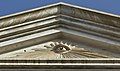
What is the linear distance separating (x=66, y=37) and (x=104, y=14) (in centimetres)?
113

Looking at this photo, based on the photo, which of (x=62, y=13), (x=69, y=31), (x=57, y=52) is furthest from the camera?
(x=62, y=13)

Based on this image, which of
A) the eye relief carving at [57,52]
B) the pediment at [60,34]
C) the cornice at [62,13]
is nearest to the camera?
the eye relief carving at [57,52]

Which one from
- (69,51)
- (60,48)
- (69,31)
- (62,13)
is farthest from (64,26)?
(69,51)

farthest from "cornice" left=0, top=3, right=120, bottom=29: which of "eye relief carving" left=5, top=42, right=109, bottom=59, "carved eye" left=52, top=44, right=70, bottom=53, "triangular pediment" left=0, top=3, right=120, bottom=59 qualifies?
"carved eye" left=52, top=44, right=70, bottom=53

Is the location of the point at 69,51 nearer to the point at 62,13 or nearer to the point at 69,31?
the point at 69,31

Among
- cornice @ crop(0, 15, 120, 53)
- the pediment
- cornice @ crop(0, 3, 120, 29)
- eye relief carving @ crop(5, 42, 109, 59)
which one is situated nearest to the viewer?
eye relief carving @ crop(5, 42, 109, 59)

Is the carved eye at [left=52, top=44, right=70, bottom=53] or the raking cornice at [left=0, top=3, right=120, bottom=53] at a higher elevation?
the raking cornice at [left=0, top=3, right=120, bottom=53]

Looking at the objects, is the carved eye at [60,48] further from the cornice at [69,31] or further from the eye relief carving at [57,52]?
the cornice at [69,31]

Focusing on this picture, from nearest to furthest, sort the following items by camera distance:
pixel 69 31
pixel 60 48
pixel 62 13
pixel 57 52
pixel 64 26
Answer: pixel 57 52, pixel 60 48, pixel 69 31, pixel 64 26, pixel 62 13

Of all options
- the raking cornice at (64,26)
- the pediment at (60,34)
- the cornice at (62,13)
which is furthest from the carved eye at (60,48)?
the cornice at (62,13)

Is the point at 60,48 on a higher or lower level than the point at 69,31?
lower

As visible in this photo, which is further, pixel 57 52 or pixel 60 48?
pixel 60 48

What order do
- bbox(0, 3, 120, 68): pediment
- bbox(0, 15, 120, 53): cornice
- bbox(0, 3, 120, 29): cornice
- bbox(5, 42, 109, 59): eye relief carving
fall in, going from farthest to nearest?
bbox(0, 3, 120, 29): cornice → bbox(0, 15, 120, 53): cornice → bbox(0, 3, 120, 68): pediment → bbox(5, 42, 109, 59): eye relief carving

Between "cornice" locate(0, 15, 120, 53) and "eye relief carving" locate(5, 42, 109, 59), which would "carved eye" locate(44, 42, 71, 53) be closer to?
"eye relief carving" locate(5, 42, 109, 59)
